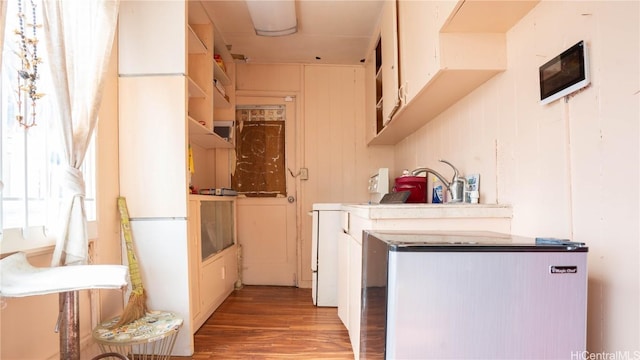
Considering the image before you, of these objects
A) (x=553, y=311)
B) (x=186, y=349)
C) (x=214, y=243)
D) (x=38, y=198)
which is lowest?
(x=186, y=349)

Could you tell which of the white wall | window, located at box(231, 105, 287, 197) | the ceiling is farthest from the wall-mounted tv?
window, located at box(231, 105, 287, 197)

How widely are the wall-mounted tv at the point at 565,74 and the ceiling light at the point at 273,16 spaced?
6.06 feet

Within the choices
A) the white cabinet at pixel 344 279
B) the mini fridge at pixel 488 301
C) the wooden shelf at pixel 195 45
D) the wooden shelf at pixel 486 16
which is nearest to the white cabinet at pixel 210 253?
the white cabinet at pixel 344 279

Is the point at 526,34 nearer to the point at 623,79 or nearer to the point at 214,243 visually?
the point at 623,79

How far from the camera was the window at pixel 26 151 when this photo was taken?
50.7 inches

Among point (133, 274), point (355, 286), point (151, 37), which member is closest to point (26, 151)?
point (133, 274)

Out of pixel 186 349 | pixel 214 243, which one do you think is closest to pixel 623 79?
pixel 186 349

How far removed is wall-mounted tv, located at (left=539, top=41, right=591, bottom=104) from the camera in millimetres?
1047

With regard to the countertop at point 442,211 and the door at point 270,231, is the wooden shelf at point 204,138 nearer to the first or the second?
the door at point 270,231

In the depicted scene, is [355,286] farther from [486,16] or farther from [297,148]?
[297,148]

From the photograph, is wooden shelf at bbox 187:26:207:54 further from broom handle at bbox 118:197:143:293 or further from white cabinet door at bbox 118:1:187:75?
broom handle at bbox 118:197:143:293

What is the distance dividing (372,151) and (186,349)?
8.51 feet

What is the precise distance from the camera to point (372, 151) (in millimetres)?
3711

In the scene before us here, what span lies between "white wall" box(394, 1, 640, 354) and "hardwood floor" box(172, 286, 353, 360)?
1.35m
